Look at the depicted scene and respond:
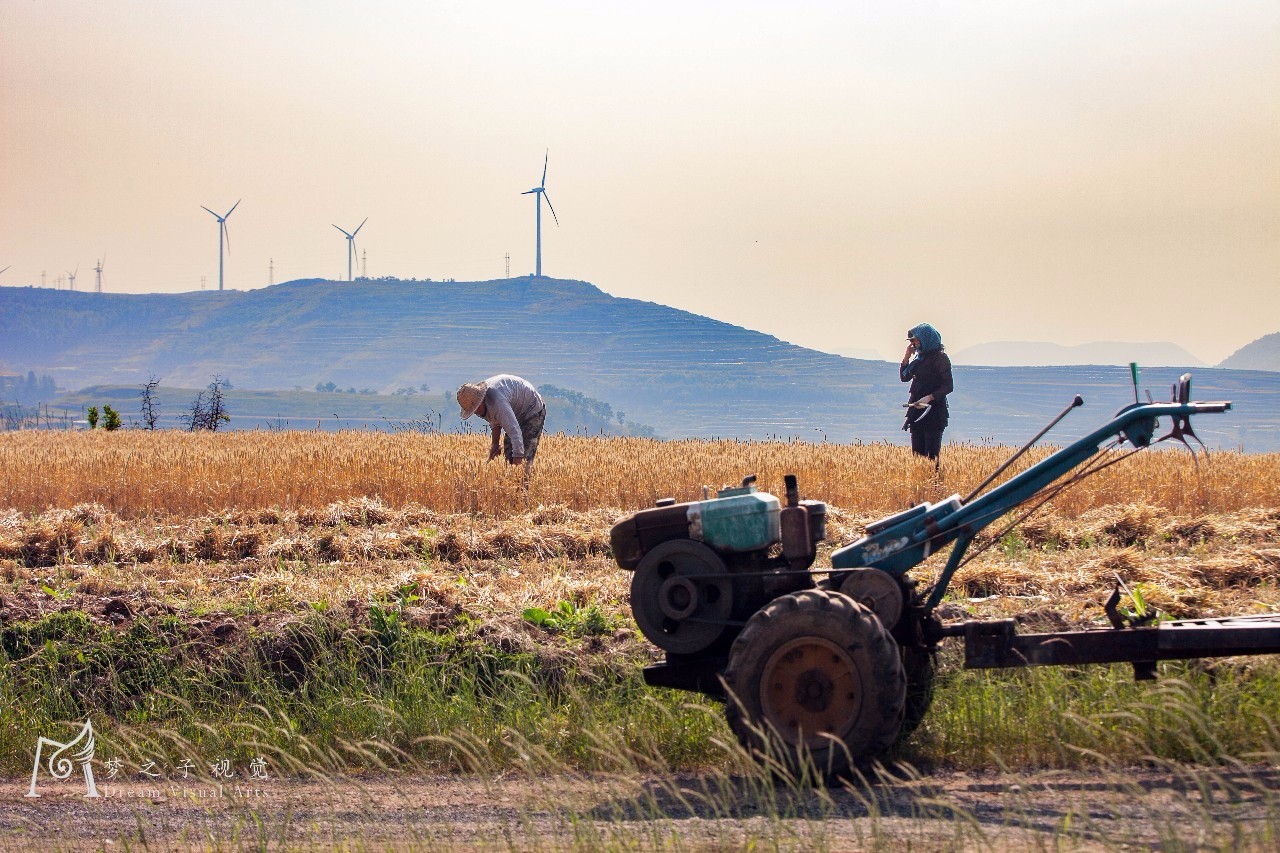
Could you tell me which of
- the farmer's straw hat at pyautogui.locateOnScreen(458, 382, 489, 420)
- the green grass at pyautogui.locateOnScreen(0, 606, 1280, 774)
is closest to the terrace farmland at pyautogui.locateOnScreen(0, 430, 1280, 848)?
the green grass at pyautogui.locateOnScreen(0, 606, 1280, 774)

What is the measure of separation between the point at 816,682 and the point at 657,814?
0.98 m

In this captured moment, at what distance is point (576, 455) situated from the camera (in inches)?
738

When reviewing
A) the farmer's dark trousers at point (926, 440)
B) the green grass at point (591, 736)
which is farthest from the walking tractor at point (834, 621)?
the farmer's dark trousers at point (926, 440)

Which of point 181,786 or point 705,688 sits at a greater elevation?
point 705,688

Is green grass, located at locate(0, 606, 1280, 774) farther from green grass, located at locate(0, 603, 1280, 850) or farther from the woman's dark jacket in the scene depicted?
the woman's dark jacket

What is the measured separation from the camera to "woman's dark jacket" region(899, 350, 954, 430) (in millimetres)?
13750

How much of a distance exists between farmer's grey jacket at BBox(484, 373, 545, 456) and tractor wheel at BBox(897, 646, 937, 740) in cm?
792

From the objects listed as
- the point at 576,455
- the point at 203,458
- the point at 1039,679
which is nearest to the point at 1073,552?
the point at 1039,679

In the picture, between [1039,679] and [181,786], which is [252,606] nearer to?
[181,786]

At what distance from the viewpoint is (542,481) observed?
1454 cm

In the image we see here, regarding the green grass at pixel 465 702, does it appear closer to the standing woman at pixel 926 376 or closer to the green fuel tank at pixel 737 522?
the green fuel tank at pixel 737 522

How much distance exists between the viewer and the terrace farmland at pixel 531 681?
4754mm

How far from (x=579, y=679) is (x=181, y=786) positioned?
229 centimetres

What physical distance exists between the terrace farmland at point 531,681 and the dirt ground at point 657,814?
0.09ft
